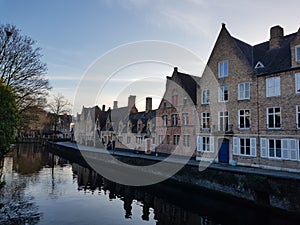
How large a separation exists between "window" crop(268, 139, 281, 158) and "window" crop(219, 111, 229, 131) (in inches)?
163

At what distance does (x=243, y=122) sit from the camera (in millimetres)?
20703

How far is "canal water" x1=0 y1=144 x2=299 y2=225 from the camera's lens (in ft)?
→ 41.1

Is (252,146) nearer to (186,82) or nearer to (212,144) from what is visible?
(212,144)

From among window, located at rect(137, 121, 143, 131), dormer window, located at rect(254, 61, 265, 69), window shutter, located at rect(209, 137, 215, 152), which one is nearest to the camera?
dormer window, located at rect(254, 61, 265, 69)

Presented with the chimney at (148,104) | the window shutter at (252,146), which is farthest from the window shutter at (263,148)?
the chimney at (148,104)

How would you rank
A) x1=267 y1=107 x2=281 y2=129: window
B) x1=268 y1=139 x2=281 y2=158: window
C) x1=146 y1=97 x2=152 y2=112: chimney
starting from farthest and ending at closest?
1. x1=146 y1=97 x2=152 y2=112: chimney
2. x1=267 y1=107 x2=281 y2=129: window
3. x1=268 y1=139 x2=281 y2=158: window

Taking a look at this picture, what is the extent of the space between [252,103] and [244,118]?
146 centimetres

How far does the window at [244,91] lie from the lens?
20672 mm

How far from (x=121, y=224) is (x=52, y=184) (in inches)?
405

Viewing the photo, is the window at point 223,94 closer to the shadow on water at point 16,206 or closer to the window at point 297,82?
the window at point 297,82

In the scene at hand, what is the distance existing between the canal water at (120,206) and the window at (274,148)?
18.6 ft

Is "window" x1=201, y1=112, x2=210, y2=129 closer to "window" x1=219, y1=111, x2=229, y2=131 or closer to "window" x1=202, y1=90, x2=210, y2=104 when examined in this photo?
"window" x1=202, y1=90, x2=210, y2=104

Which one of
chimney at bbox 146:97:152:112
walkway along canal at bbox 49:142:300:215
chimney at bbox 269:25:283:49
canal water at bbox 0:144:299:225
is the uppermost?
chimney at bbox 269:25:283:49

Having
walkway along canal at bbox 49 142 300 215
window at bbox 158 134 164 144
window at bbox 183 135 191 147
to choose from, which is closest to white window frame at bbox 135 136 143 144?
window at bbox 158 134 164 144
